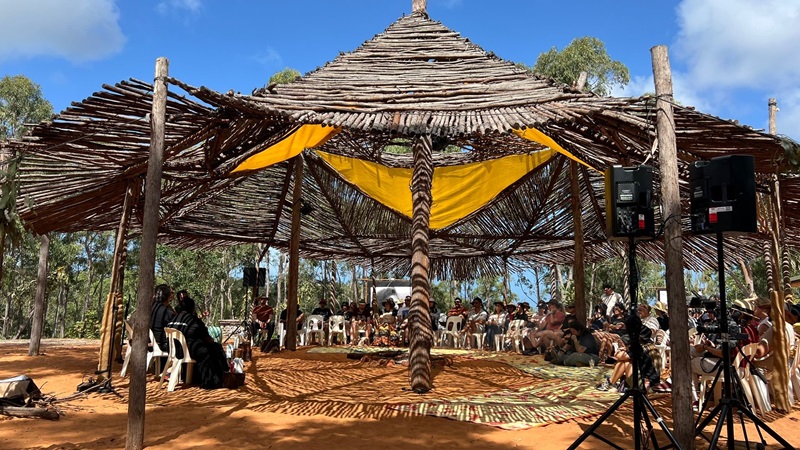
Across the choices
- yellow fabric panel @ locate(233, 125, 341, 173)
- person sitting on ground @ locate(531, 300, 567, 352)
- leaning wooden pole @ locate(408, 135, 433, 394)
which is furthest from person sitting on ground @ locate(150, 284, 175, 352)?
person sitting on ground @ locate(531, 300, 567, 352)

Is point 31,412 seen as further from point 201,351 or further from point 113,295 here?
point 113,295

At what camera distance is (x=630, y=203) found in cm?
402

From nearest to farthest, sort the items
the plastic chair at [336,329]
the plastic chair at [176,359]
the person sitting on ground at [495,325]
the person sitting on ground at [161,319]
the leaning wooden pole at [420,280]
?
the leaning wooden pole at [420,280] → the plastic chair at [176,359] → the person sitting on ground at [161,319] → the person sitting on ground at [495,325] → the plastic chair at [336,329]

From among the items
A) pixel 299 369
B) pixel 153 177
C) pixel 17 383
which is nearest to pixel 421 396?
pixel 299 369

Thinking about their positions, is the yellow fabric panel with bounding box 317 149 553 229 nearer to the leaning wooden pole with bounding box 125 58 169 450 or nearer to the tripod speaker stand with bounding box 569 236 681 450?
the leaning wooden pole with bounding box 125 58 169 450

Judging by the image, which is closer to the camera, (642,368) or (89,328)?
(642,368)

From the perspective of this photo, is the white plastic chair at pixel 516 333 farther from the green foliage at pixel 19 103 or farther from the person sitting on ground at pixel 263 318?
the green foliage at pixel 19 103

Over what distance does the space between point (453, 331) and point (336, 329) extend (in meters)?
2.67

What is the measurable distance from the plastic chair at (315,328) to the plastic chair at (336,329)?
171 millimetres

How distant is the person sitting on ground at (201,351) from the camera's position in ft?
20.8

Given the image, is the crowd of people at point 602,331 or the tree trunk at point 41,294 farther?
the tree trunk at point 41,294

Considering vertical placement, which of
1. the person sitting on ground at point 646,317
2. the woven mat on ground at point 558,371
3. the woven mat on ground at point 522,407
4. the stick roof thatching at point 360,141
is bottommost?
the woven mat on ground at point 522,407

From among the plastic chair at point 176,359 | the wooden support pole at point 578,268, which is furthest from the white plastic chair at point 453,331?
the plastic chair at point 176,359

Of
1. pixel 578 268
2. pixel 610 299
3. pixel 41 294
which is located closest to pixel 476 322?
pixel 610 299
